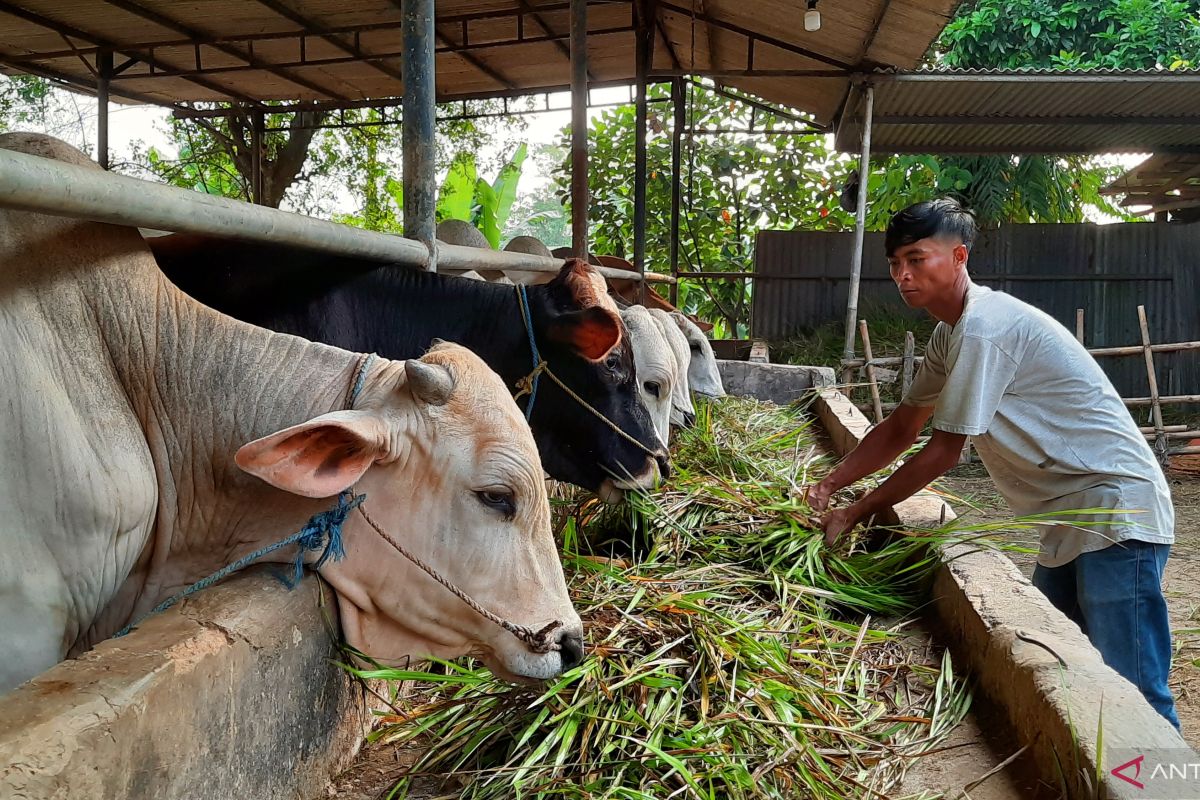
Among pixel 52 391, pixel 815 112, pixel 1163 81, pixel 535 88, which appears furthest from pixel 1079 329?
pixel 52 391

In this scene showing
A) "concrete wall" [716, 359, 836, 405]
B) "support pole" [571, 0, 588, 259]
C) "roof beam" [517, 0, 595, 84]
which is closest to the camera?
"support pole" [571, 0, 588, 259]

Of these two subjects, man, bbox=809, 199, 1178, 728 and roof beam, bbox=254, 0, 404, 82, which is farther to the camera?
roof beam, bbox=254, 0, 404, 82

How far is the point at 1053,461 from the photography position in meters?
3.16

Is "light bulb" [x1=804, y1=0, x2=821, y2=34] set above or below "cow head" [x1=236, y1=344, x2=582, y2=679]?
above

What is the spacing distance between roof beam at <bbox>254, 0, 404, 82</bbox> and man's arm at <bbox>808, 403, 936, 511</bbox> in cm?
737

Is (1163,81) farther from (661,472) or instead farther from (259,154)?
(259,154)

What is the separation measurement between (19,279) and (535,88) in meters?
10.6

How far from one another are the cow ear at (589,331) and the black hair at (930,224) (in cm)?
102

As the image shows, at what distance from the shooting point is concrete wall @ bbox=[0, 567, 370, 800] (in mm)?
1218

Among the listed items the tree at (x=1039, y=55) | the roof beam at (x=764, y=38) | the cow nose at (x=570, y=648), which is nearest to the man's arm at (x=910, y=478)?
the cow nose at (x=570, y=648)

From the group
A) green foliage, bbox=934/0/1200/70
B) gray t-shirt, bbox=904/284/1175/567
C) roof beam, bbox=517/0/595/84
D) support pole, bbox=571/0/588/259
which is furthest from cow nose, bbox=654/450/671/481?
green foliage, bbox=934/0/1200/70

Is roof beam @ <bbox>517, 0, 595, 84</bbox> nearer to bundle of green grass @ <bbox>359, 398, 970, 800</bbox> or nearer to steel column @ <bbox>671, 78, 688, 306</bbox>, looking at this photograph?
steel column @ <bbox>671, 78, 688, 306</bbox>

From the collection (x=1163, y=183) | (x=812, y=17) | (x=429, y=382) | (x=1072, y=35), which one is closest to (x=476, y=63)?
(x=812, y=17)

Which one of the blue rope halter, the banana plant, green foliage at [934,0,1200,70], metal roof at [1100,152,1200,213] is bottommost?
the blue rope halter
